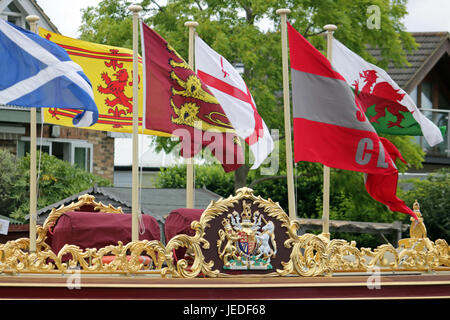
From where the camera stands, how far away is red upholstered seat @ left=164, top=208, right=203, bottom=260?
9531 millimetres

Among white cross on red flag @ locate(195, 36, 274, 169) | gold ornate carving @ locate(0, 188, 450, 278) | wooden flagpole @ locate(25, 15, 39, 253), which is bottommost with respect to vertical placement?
gold ornate carving @ locate(0, 188, 450, 278)

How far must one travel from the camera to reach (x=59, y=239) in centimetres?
973

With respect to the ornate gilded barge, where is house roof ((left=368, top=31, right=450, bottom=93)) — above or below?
above

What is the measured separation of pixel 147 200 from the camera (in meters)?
16.8

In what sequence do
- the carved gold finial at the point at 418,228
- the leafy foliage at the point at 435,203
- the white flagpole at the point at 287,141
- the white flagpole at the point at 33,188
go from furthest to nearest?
1. the leafy foliage at the point at 435,203
2. the carved gold finial at the point at 418,228
3. the white flagpole at the point at 287,141
4. the white flagpole at the point at 33,188

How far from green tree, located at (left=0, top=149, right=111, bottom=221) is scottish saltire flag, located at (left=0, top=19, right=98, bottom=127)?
897 centimetres

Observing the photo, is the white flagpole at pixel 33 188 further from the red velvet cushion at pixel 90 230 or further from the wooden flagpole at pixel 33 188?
the red velvet cushion at pixel 90 230

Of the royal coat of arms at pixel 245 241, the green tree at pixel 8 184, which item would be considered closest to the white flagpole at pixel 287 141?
the royal coat of arms at pixel 245 241

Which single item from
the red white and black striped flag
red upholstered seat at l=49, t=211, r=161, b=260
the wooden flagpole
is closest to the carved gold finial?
the red white and black striped flag

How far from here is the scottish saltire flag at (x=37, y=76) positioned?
8.95m

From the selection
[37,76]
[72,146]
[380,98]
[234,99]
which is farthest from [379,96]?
[72,146]

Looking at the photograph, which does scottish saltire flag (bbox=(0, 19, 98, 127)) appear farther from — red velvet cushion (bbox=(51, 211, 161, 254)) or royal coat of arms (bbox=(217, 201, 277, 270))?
royal coat of arms (bbox=(217, 201, 277, 270))

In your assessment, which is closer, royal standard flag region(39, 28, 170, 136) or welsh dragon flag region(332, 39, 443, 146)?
welsh dragon flag region(332, 39, 443, 146)
